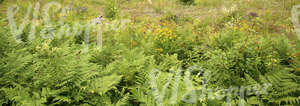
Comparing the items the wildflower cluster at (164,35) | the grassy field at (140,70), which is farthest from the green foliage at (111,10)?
the wildflower cluster at (164,35)

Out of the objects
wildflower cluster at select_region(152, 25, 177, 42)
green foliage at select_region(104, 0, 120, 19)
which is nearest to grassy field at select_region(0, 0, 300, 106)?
wildflower cluster at select_region(152, 25, 177, 42)

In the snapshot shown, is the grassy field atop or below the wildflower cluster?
below

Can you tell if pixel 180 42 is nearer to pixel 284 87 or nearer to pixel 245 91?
pixel 245 91

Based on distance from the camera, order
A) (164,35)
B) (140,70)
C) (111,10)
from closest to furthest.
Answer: (140,70)
(164,35)
(111,10)

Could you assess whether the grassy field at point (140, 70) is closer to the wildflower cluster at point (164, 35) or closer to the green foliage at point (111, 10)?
the wildflower cluster at point (164, 35)

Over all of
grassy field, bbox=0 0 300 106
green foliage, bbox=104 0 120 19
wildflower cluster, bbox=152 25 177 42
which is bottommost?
grassy field, bbox=0 0 300 106

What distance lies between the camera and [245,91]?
2.67 metres

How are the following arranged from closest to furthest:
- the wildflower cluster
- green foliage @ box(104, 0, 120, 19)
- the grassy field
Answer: the grassy field, the wildflower cluster, green foliage @ box(104, 0, 120, 19)

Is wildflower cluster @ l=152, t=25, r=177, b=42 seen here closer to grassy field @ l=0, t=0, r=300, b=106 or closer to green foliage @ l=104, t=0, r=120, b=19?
grassy field @ l=0, t=0, r=300, b=106

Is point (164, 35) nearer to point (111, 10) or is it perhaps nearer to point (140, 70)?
point (140, 70)

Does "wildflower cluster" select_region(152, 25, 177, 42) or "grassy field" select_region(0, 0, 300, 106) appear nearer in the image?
"grassy field" select_region(0, 0, 300, 106)

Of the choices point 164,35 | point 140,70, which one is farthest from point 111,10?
point 140,70

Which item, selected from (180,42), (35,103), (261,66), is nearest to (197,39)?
(180,42)

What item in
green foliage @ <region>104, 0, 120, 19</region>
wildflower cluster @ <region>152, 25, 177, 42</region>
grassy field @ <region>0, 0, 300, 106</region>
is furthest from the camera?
green foliage @ <region>104, 0, 120, 19</region>
